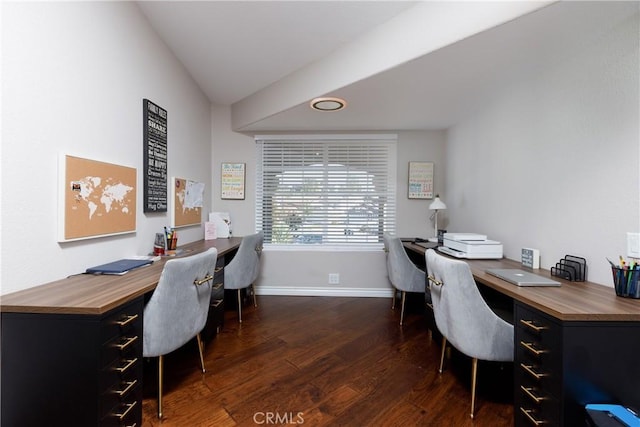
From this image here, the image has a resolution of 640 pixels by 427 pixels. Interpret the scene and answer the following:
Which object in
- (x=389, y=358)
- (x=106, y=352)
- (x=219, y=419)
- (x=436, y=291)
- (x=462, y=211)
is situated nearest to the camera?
(x=106, y=352)

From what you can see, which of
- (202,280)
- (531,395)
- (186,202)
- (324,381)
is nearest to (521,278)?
(531,395)

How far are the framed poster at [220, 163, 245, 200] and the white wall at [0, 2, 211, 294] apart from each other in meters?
1.32

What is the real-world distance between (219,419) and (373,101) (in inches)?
97.6

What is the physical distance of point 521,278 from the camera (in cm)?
140

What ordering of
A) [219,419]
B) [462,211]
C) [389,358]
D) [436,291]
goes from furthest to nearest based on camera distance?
[462,211]
[389,358]
[436,291]
[219,419]

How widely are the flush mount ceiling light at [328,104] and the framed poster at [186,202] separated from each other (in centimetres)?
142

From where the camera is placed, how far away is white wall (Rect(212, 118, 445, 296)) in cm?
323

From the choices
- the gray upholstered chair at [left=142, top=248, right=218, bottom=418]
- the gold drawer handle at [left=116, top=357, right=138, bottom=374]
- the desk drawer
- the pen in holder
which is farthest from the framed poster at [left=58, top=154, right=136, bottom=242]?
the desk drawer

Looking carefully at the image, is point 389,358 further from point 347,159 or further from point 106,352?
point 347,159

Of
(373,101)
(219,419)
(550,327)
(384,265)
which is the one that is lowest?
(219,419)

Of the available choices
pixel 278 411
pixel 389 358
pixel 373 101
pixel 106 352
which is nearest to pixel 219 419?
pixel 278 411

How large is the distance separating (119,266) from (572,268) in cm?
250

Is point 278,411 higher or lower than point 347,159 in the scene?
lower

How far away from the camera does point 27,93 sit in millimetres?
1069
